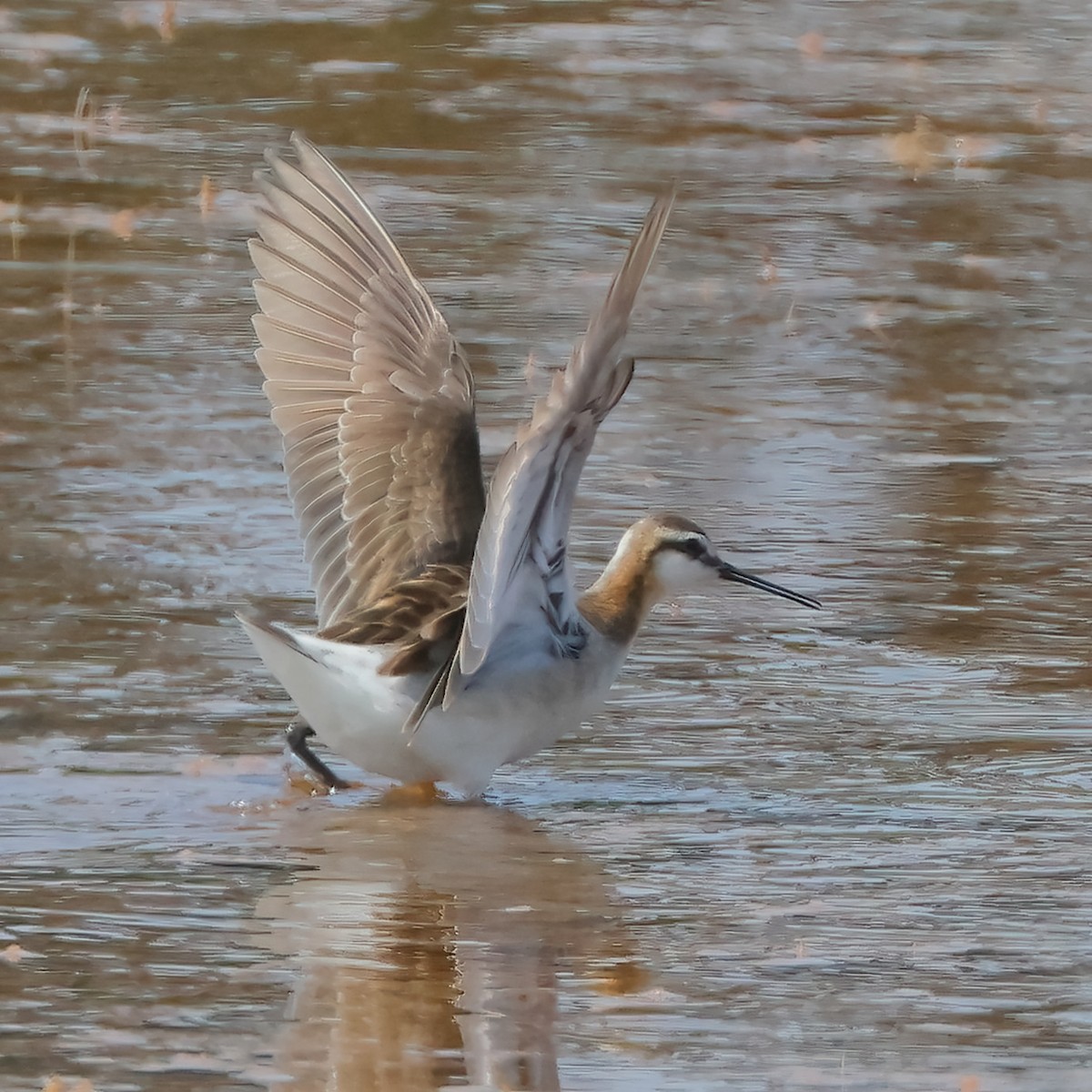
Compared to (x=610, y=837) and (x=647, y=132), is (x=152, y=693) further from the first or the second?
(x=647, y=132)

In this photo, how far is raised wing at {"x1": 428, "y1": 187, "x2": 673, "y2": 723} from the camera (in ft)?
17.2

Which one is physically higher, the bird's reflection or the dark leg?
the bird's reflection

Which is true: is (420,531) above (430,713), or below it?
above

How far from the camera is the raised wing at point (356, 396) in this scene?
6.98m

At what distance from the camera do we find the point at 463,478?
6.99 m

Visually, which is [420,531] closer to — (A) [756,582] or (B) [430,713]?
(B) [430,713]

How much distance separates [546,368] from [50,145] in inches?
165

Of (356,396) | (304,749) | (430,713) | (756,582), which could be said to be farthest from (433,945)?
(356,396)

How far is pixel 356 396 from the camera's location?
24.2 ft

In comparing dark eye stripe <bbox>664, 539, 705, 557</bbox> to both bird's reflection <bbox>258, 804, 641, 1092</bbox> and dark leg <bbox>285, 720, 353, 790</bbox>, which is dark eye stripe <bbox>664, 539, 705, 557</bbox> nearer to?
bird's reflection <bbox>258, 804, 641, 1092</bbox>

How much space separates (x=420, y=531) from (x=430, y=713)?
32.4 inches

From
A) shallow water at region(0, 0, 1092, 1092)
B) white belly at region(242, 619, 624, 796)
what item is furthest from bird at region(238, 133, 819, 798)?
shallow water at region(0, 0, 1092, 1092)

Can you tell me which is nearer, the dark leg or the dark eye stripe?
the dark leg

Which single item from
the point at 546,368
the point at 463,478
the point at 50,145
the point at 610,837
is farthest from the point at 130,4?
the point at 610,837
